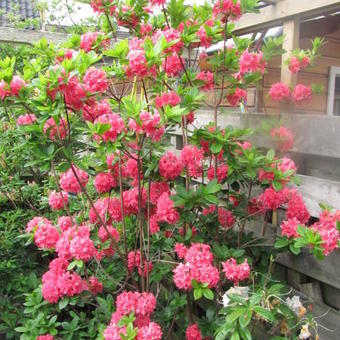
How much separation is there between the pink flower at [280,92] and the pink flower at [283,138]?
17 cm

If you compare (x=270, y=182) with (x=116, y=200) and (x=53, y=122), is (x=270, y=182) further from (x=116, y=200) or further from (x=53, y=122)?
(x=53, y=122)

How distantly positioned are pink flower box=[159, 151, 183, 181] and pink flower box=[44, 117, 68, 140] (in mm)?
408

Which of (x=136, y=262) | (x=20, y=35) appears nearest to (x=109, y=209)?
(x=136, y=262)

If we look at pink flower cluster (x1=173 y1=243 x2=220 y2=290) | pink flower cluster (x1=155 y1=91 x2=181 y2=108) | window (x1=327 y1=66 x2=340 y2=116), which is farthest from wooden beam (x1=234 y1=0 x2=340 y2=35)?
pink flower cluster (x1=173 y1=243 x2=220 y2=290)

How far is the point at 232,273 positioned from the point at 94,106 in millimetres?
825

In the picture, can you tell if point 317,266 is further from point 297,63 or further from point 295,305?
point 297,63

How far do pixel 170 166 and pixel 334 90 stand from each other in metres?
1.45

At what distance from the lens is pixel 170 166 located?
1655 millimetres

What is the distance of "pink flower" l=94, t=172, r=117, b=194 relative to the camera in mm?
1807

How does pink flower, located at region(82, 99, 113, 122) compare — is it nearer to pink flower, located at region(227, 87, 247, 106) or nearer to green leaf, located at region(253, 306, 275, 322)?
pink flower, located at region(227, 87, 247, 106)

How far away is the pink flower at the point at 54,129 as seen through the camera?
1.51m

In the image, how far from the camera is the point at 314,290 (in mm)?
1805

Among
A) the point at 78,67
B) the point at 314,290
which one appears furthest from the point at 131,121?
the point at 314,290

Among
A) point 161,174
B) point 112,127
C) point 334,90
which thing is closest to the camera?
point 112,127
